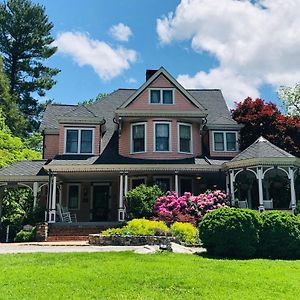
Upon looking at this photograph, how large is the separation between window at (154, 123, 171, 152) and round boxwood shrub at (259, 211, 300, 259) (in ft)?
36.4

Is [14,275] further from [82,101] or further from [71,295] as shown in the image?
[82,101]

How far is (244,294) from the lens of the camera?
7129 mm

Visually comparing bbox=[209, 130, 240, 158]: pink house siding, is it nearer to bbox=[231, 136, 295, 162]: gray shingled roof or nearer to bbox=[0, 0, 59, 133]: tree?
bbox=[231, 136, 295, 162]: gray shingled roof

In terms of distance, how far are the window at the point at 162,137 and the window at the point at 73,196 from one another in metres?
5.48

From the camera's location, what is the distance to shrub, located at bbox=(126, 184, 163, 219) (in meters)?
19.2

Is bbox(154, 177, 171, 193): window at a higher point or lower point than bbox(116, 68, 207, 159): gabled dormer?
lower

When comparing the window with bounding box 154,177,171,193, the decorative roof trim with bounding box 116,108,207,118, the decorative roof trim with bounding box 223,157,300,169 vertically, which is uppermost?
the decorative roof trim with bounding box 116,108,207,118

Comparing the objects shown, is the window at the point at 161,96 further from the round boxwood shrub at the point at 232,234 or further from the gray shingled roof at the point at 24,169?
the round boxwood shrub at the point at 232,234

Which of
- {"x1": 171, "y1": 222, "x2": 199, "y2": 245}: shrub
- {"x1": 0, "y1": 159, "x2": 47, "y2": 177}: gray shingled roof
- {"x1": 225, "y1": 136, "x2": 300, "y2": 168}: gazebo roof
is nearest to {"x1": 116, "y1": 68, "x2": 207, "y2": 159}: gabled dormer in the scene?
{"x1": 225, "y1": 136, "x2": 300, "y2": 168}: gazebo roof

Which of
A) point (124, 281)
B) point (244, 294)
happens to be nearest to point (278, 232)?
point (244, 294)

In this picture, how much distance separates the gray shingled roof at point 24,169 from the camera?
21.6 m

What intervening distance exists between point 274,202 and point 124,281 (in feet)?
49.1

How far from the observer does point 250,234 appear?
37.8 ft

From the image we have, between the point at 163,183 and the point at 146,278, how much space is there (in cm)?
1442
